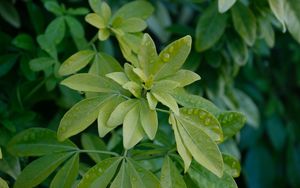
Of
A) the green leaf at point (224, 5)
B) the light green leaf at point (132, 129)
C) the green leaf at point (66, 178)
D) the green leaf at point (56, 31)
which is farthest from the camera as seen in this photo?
the green leaf at point (56, 31)

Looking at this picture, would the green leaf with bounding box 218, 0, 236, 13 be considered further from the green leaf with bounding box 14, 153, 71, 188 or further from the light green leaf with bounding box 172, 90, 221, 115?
the green leaf with bounding box 14, 153, 71, 188

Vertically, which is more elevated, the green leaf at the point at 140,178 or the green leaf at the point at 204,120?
the green leaf at the point at 204,120

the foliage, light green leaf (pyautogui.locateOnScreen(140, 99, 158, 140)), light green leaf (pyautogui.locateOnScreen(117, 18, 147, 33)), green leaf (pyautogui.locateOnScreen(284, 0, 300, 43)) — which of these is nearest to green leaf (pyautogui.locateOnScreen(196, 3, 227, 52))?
the foliage

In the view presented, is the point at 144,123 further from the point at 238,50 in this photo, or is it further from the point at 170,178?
the point at 238,50

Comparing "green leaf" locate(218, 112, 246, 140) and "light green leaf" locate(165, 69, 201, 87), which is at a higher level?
"light green leaf" locate(165, 69, 201, 87)

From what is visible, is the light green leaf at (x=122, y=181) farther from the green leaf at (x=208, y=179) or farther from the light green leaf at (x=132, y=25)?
the light green leaf at (x=132, y=25)

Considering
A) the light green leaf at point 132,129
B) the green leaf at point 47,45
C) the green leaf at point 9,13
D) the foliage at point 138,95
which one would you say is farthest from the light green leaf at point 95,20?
the green leaf at point 9,13

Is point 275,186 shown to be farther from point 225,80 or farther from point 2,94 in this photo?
point 2,94
